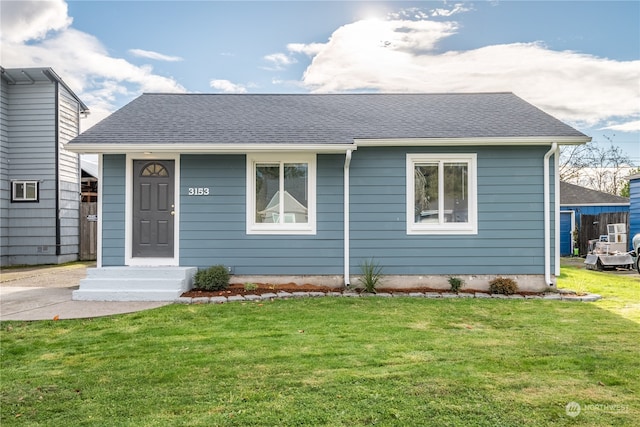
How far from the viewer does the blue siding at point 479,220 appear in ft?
25.6

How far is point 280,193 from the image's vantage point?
8.02 meters

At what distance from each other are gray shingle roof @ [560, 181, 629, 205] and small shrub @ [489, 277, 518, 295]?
13106mm

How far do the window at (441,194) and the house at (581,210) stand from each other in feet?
34.1

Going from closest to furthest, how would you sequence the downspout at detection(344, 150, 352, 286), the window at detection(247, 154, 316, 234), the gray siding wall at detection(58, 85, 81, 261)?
the downspout at detection(344, 150, 352, 286) < the window at detection(247, 154, 316, 234) < the gray siding wall at detection(58, 85, 81, 261)

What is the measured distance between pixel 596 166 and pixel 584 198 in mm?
8700

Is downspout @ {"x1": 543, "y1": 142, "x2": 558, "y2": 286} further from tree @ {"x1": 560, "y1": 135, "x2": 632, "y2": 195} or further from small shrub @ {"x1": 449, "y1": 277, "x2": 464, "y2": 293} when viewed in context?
tree @ {"x1": 560, "y1": 135, "x2": 632, "y2": 195}

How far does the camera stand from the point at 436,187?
25.9ft

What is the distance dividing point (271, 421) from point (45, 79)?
45.0 ft

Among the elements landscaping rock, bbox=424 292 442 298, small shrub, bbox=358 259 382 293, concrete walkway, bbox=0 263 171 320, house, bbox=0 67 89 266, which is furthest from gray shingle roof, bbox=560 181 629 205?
house, bbox=0 67 89 266

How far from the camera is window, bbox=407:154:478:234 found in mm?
7840

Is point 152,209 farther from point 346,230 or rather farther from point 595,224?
point 595,224

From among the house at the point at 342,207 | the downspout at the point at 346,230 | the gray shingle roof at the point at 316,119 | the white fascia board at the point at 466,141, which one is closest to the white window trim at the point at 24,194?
the gray shingle roof at the point at 316,119

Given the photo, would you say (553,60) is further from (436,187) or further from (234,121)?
(234,121)

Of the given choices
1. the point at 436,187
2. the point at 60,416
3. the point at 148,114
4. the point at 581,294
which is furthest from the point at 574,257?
the point at 60,416
